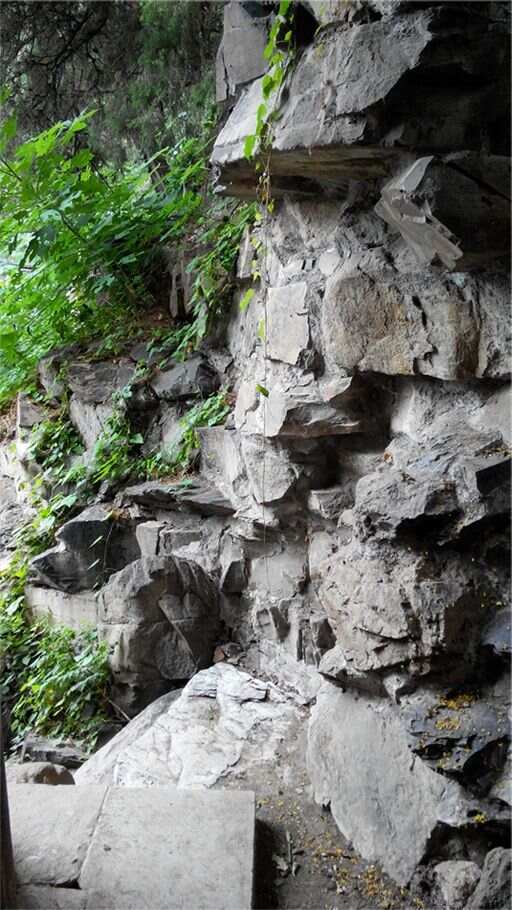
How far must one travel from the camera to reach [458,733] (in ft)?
10.2

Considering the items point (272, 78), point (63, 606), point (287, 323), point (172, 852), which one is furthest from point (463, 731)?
point (63, 606)

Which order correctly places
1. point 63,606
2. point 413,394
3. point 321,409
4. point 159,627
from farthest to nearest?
point 63,606, point 159,627, point 321,409, point 413,394

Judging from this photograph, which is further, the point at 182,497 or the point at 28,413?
the point at 28,413

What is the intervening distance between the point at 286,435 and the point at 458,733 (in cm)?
190

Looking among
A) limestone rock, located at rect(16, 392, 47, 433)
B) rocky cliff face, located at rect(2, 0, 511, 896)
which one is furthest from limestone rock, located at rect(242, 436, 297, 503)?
limestone rock, located at rect(16, 392, 47, 433)

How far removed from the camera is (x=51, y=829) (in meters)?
3.51

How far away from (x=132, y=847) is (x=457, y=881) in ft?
4.17

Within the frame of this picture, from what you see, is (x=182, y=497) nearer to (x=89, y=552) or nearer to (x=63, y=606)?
(x=89, y=552)

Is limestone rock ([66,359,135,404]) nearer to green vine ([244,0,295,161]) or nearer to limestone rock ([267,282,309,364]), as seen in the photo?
limestone rock ([267,282,309,364])

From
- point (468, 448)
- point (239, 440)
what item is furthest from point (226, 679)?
point (468, 448)

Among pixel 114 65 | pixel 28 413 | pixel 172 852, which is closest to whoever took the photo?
pixel 172 852

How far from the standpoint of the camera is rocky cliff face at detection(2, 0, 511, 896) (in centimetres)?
319

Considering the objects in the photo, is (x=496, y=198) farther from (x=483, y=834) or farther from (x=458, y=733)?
(x=483, y=834)

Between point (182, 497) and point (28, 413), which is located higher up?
point (28, 413)
